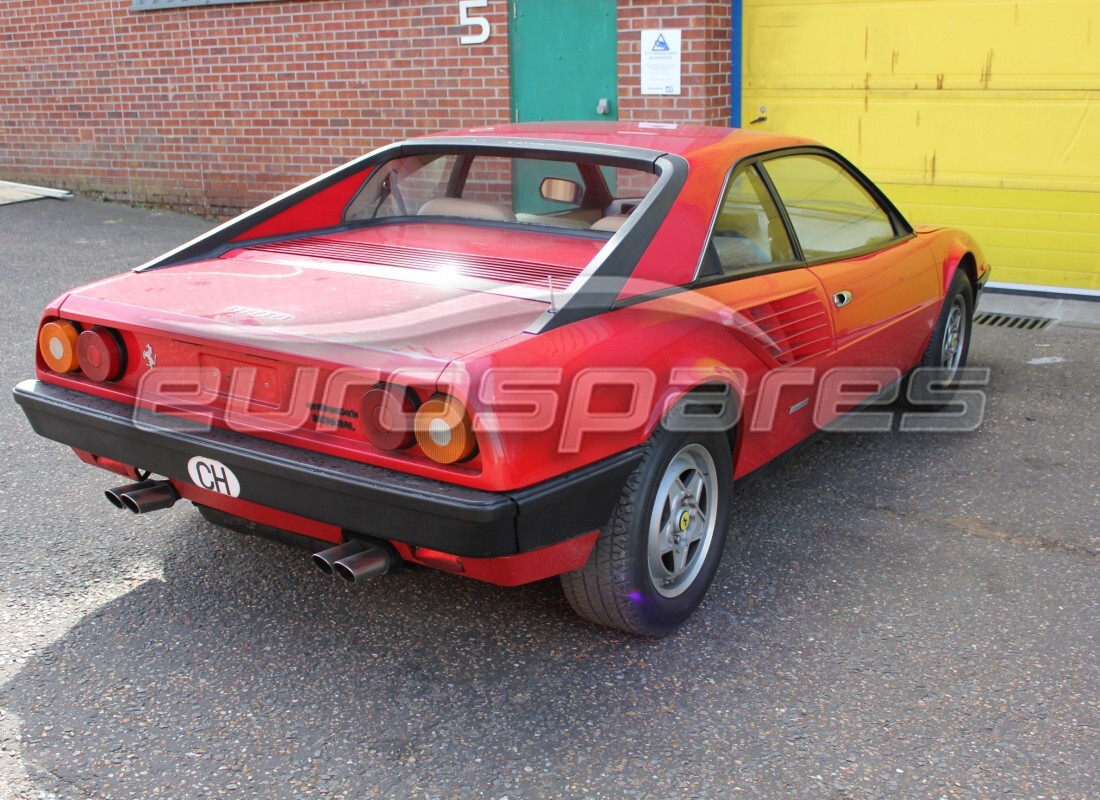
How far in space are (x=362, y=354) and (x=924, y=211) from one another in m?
6.14

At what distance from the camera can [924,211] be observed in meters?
7.86

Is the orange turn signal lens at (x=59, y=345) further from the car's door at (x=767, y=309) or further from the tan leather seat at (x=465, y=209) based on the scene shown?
the car's door at (x=767, y=309)

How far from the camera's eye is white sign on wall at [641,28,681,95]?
8195 millimetres

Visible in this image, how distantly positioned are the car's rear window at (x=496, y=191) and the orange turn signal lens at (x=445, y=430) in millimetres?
1396

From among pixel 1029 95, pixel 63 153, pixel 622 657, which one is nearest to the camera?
pixel 622 657

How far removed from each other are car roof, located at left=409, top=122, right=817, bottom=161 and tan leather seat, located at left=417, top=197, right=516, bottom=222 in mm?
238

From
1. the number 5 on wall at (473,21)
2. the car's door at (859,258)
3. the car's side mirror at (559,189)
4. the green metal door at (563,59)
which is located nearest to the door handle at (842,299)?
the car's door at (859,258)

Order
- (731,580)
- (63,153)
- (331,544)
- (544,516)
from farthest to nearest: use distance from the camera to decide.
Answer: (63,153), (731,580), (331,544), (544,516)

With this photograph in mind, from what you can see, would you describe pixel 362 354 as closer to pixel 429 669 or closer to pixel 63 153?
pixel 429 669

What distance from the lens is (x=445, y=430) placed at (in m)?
2.60

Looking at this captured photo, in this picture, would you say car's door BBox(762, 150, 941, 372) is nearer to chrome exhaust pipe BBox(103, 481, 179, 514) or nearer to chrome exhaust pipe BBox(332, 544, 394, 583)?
chrome exhaust pipe BBox(332, 544, 394, 583)

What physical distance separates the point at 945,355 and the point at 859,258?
49.6 inches

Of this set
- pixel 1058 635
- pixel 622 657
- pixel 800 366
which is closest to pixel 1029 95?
pixel 800 366

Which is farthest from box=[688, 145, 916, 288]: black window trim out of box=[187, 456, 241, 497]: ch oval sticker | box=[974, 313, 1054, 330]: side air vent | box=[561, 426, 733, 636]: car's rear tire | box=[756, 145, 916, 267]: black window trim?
box=[974, 313, 1054, 330]: side air vent
